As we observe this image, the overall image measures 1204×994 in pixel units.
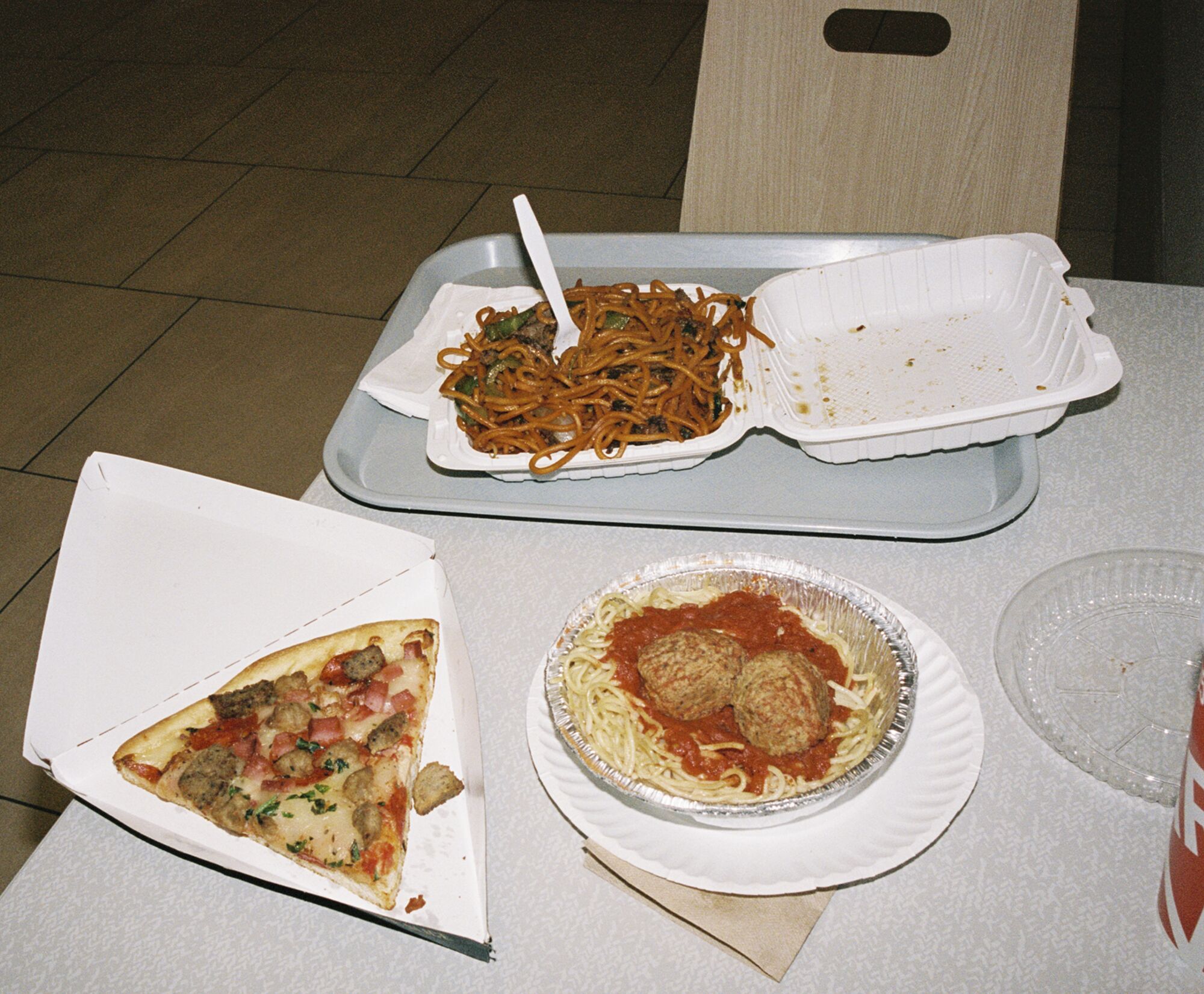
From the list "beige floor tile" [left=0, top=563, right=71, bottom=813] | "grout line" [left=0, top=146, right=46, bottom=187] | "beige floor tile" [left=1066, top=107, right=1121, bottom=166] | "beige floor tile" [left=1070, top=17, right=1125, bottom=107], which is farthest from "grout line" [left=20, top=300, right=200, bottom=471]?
"beige floor tile" [left=1070, top=17, right=1125, bottom=107]

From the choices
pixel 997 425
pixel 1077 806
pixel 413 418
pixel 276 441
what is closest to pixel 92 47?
pixel 276 441

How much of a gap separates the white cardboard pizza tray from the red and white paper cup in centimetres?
71

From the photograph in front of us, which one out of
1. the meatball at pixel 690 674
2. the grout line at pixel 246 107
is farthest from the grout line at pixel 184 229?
the meatball at pixel 690 674

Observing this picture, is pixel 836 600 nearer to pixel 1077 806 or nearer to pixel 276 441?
pixel 1077 806

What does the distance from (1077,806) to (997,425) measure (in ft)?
1.95

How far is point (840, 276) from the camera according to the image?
1.82 m

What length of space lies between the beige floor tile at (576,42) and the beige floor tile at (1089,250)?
89.8 inches

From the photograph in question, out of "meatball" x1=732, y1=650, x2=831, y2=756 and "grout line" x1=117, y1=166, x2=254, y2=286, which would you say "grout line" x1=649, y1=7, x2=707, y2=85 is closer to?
"grout line" x1=117, y1=166, x2=254, y2=286

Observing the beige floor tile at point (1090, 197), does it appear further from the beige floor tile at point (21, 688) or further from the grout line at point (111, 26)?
the grout line at point (111, 26)

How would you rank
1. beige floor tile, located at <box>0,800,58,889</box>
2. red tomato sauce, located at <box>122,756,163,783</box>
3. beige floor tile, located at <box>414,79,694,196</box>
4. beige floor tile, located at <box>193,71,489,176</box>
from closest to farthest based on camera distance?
red tomato sauce, located at <box>122,756,163,783</box>, beige floor tile, located at <box>0,800,58,889</box>, beige floor tile, located at <box>414,79,694,196</box>, beige floor tile, located at <box>193,71,489,176</box>

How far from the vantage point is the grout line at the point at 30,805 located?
2514 millimetres

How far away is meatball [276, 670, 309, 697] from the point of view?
134cm

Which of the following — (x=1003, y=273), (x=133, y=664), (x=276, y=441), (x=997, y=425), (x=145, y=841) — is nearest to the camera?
(x=145, y=841)

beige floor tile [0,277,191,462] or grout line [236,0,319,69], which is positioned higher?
grout line [236,0,319,69]
